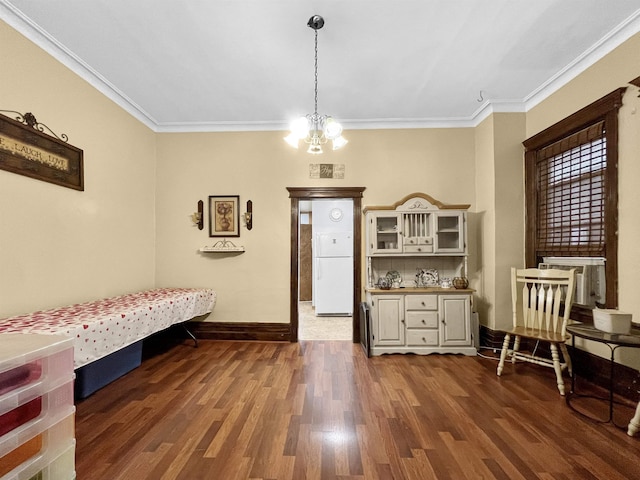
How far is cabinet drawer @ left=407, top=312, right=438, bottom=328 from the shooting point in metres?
3.68

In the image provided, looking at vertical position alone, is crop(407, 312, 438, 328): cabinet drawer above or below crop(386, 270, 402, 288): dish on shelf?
below

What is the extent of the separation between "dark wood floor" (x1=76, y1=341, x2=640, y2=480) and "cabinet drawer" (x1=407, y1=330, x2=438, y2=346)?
38cm

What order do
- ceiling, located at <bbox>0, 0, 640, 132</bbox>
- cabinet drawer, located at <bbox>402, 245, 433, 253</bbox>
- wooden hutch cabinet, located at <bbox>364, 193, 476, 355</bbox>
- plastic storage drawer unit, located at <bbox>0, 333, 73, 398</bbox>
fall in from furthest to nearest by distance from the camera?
cabinet drawer, located at <bbox>402, 245, 433, 253</bbox>
wooden hutch cabinet, located at <bbox>364, 193, 476, 355</bbox>
ceiling, located at <bbox>0, 0, 640, 132</bbox>
plastic storage drawer unit, located at <bbox>0, 333, 73, 398</bbox>

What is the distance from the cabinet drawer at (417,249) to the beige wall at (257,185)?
765mm

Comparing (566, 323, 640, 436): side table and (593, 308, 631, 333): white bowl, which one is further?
(593, 308, 631, 333): white bowl

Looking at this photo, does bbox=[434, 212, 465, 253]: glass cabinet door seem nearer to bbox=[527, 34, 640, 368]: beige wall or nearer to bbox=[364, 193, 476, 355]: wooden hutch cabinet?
bbox=[364, 193, 476, 355]: wooden hutch cabinet

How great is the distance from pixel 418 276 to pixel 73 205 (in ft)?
12.8

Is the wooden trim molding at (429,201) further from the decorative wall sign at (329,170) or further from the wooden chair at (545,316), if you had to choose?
the wooden chair at (545,316)

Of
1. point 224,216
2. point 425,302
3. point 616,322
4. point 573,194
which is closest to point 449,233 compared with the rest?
point 425,302

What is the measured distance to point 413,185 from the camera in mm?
4254

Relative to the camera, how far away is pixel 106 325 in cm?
243

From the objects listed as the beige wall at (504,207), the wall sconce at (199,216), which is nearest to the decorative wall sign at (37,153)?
the wall sconce at (199,216)

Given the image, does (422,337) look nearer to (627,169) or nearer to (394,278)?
(394,278)

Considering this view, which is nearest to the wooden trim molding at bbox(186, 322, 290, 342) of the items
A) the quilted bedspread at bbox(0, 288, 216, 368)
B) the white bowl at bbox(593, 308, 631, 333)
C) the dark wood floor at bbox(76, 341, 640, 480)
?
the quilted bedspread at bbox(0, 288, 216, 368)
